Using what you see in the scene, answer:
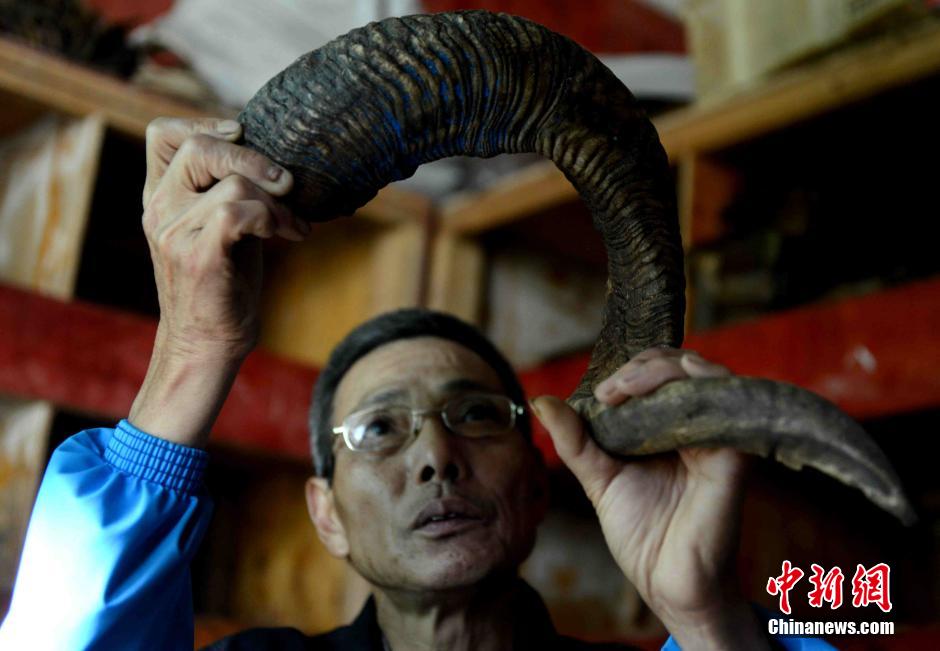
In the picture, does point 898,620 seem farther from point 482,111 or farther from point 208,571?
point 482,111

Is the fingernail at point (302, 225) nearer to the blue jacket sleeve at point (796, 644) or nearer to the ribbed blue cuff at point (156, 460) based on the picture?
the ribbed blue cuff at point (156, 460)

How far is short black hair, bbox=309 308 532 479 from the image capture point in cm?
172

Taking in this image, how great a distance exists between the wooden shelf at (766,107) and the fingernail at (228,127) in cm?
140

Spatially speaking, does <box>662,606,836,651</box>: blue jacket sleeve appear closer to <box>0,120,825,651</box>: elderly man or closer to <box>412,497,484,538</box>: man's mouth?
<box>0,120,825,651</box>: elderly man

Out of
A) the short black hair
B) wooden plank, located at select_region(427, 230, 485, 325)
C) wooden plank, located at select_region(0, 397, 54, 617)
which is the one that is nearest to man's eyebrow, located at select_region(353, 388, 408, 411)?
the short black hair

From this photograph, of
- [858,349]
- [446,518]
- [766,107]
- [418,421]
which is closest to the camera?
[446,518]

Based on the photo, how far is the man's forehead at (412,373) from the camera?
1612 millimetres

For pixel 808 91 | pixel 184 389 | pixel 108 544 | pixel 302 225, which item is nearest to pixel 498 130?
pixel 302 225

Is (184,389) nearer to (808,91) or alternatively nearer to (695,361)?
(695,361)

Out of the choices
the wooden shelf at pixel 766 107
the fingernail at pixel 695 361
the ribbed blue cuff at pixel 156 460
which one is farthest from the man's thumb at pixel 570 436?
the wooden shelf at pixel 766 107

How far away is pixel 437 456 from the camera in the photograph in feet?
4.86

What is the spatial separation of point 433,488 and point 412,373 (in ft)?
0.73

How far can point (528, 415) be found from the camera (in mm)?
1684

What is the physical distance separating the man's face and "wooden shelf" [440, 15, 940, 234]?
34.0 inches
